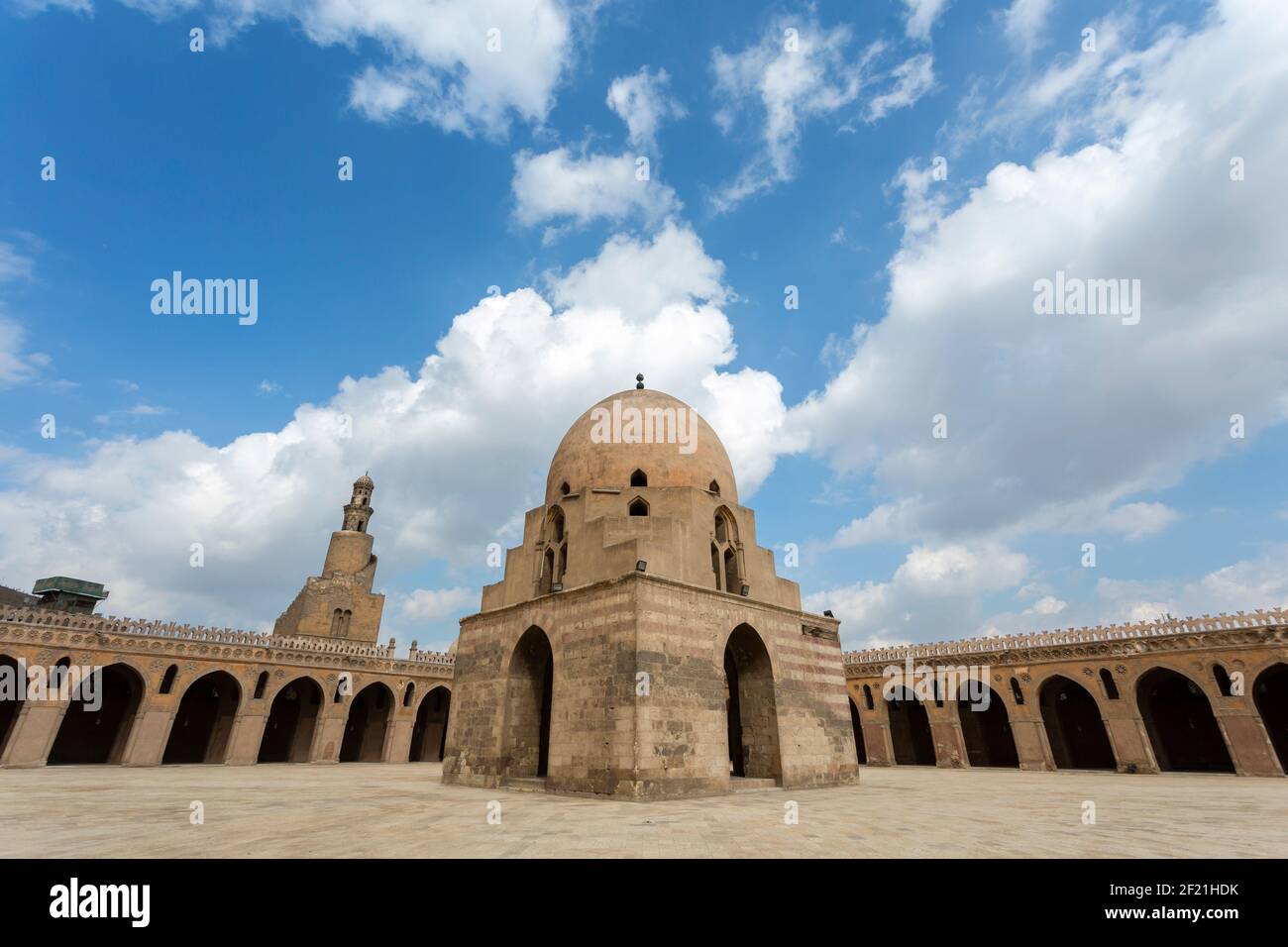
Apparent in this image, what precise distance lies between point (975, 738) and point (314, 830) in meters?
33.3

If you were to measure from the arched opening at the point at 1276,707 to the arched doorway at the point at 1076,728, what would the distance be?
5823 mm

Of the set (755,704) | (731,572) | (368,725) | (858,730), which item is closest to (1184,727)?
(858,730)

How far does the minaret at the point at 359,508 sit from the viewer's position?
141 feet

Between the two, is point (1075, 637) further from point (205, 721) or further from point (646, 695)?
point (205, 721)

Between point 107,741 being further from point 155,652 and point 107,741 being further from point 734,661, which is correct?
point 734,661

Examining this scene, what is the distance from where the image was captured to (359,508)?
1711 inches

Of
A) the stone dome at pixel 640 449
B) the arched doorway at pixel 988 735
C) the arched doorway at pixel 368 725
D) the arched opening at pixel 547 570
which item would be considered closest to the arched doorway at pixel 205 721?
the arched doorway at pixel 368 725

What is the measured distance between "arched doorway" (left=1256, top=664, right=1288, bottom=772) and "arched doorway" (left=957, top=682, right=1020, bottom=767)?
9814mm

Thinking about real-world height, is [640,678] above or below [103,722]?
above

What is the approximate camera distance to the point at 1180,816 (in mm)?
10336

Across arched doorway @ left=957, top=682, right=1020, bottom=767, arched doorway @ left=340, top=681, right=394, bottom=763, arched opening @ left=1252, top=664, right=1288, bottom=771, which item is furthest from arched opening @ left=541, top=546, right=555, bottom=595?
A: arched opening @ left=1252, top=664, right=1288, bottom=771

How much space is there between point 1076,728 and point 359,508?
45.5 m

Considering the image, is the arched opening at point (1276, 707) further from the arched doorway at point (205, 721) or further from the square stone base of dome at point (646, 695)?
the arched doorway at point (205, 721)
